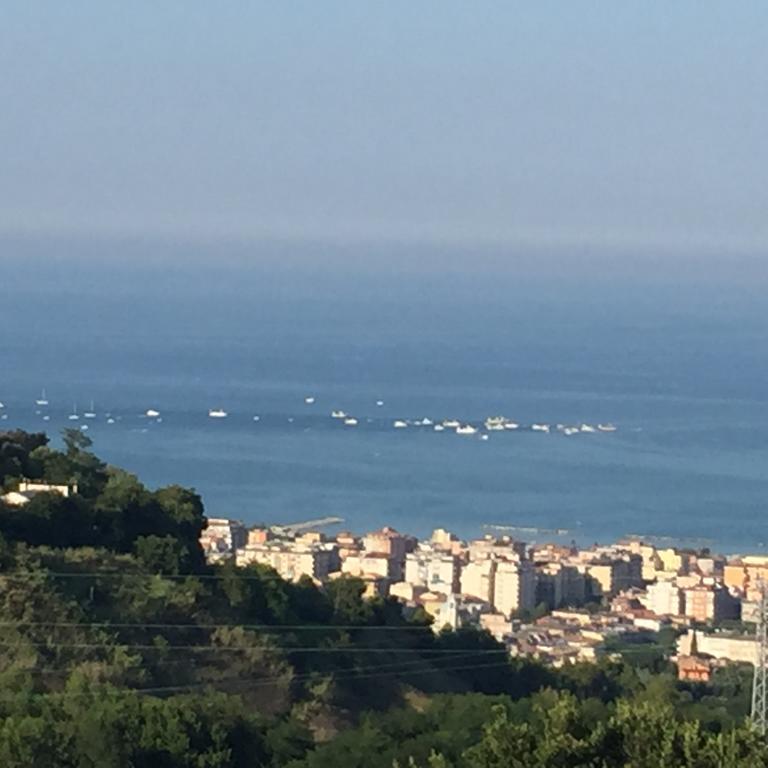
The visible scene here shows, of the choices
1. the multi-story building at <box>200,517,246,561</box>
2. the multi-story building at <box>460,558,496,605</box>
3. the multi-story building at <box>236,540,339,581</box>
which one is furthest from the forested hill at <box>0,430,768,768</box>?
the multi-story building at <box>200,517,246,561</box>

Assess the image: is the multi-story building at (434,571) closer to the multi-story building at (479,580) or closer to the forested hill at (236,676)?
the multi-story building at (479,580)

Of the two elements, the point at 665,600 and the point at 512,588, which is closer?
the point at 665,600

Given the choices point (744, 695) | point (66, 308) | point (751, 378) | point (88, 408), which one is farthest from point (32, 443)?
point (66, 308)

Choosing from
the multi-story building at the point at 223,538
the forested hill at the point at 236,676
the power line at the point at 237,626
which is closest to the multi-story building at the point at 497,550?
the multi-story building at the point at 223,538

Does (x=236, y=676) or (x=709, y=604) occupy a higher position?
(x=236, y=676)

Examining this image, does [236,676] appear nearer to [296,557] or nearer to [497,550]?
[296,557]

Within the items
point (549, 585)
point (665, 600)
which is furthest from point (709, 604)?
point (549, 585)
